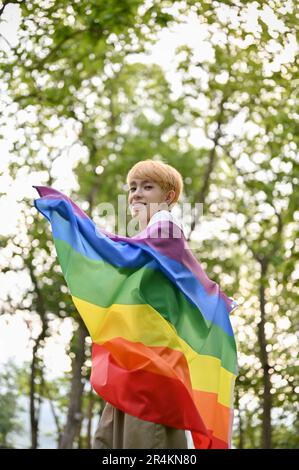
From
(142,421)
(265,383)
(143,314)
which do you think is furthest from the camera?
(265,383)

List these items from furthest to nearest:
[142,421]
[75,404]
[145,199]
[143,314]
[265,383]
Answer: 1. [75,404]
2. [265,383]
3. [145,199]
4. [143,314]
5. [142,421]

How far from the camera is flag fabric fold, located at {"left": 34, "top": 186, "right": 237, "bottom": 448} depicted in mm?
3693

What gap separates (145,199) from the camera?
4129 mm

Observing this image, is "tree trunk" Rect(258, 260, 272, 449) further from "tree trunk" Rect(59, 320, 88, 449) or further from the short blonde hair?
the short blonde hair

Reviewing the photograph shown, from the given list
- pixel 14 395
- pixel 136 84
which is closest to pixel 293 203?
pixel 136 84

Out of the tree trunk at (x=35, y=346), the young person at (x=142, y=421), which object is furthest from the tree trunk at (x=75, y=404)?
the young person at (x=142, y=421)

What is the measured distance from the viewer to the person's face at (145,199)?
413 centimetres

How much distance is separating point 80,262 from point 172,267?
428 millimetres

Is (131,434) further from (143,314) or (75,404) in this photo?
(75,404)

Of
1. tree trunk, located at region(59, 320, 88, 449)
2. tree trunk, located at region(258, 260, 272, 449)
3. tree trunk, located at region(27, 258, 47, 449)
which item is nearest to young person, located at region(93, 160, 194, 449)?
tree trunk, located at region(258, 260, 272, 449)

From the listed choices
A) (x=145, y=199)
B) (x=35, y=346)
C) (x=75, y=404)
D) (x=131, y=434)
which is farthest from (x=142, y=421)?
(x=35, y=346)

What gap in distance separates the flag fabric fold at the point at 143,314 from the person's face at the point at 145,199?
0.58 feet

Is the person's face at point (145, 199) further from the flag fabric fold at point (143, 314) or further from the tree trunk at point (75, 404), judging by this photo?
the tree trunk at point (75, 404)

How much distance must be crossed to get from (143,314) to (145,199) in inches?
25.0
